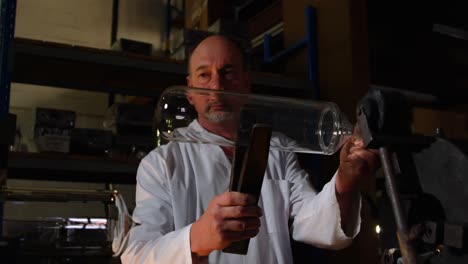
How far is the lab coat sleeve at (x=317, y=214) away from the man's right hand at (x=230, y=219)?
21 centimetres

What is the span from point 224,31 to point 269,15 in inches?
17.8

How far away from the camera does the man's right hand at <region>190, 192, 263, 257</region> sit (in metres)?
0.55

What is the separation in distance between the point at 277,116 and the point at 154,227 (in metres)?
0.32

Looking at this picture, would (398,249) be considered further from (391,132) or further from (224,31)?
(224,31)

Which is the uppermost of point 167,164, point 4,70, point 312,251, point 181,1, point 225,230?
point 181,1

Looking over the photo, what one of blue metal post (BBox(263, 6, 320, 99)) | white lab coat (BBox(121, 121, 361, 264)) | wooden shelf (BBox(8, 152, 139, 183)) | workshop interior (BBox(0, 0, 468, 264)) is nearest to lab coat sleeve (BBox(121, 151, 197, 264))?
white lab coat (BBox(121, 121, 361, 264))

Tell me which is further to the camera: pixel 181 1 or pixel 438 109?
pixel 181 1

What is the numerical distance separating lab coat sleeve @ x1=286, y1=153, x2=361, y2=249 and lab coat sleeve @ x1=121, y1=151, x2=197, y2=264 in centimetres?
25

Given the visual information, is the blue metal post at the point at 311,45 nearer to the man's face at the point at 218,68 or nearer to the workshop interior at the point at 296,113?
the workshop interior at the point at 296,113

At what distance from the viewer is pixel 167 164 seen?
3.26ft

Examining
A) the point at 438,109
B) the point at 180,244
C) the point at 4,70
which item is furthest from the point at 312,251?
the point at 438,109

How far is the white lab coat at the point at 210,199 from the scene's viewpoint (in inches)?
32.9

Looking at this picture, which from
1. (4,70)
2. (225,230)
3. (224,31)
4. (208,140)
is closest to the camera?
(225,230)

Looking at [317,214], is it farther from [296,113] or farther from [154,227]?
[154,227]
